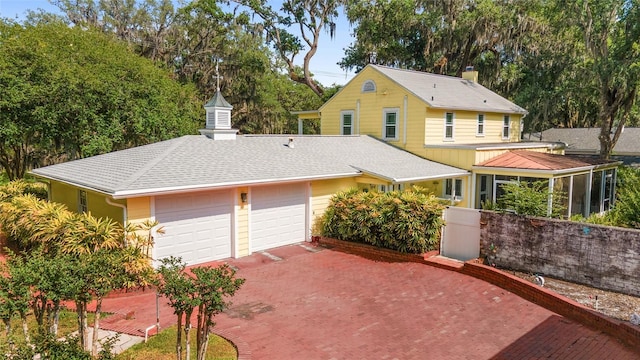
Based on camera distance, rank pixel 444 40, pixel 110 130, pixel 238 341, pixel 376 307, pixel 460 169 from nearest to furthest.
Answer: pixel 238 341 → pixel 376 307 → pixel 460 169 → pixel 110 130 → pixel 444 40

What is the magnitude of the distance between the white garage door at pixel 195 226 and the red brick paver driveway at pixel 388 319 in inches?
49.7

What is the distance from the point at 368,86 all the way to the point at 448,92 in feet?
13.6

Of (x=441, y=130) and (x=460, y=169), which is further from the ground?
(x=441, y=130)

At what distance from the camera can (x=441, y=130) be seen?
20203mm

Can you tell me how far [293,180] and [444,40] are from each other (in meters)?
21.5

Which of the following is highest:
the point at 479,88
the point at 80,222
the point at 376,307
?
the point at 479,88

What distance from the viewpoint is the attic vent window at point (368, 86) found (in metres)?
21.2

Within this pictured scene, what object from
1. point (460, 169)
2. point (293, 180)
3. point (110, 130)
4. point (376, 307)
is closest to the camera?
point (376, 307)

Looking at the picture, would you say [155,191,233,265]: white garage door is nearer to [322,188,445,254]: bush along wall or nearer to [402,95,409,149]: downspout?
[322,188,445,254]: bush along wall

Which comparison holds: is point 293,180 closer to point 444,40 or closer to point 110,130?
point 110,130

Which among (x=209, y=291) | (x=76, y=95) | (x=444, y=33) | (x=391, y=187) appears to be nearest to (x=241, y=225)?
(x=391, y=187)

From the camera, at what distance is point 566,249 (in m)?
10.5

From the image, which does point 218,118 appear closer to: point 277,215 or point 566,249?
point 277,215

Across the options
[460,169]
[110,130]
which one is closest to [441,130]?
[460,169]
